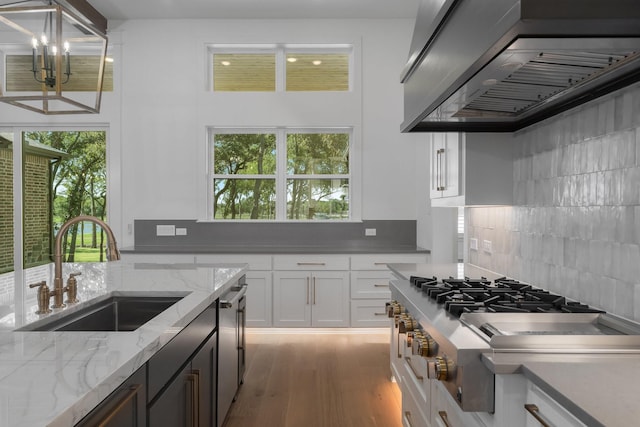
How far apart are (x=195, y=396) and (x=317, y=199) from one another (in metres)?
3.51

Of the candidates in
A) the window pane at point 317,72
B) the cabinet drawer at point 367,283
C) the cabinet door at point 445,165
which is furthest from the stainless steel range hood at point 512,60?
the window pane at point 317,72

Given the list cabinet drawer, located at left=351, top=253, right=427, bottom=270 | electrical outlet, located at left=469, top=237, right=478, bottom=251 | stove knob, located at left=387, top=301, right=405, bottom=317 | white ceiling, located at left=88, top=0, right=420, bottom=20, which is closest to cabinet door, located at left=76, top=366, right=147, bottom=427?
stove knob, located at left=387, top=301, right=405, bottom=317

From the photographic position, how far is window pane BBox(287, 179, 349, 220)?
5207mm

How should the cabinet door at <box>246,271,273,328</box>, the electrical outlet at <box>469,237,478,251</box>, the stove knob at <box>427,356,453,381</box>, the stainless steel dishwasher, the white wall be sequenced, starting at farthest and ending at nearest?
the white wall → the cabinet door at <box>246,271,273,328</box> → the electrical outlet at <box>469,237,478,251</box> → the stainless steel dishwasher → the stove knob at <box>427,356,453,381</box>

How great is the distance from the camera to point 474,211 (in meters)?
3.08

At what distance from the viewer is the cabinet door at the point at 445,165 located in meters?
2.55

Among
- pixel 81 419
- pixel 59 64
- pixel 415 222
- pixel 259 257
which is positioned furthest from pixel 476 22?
pixel 415 222

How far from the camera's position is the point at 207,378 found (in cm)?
213

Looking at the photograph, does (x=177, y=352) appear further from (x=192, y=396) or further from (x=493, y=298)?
(x=493, y=298)

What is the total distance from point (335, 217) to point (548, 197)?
321cm

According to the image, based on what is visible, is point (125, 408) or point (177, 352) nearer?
point (125, 408)

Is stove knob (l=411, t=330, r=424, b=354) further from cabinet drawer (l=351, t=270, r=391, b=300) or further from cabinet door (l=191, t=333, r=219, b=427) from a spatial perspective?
cabinet drawer (l=351, t=270, r=391, b=300)

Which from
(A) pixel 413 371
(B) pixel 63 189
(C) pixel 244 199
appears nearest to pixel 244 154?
(C) pixel 244 199

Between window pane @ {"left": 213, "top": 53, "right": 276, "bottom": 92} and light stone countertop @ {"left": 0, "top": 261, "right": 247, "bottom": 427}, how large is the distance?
3617mm
